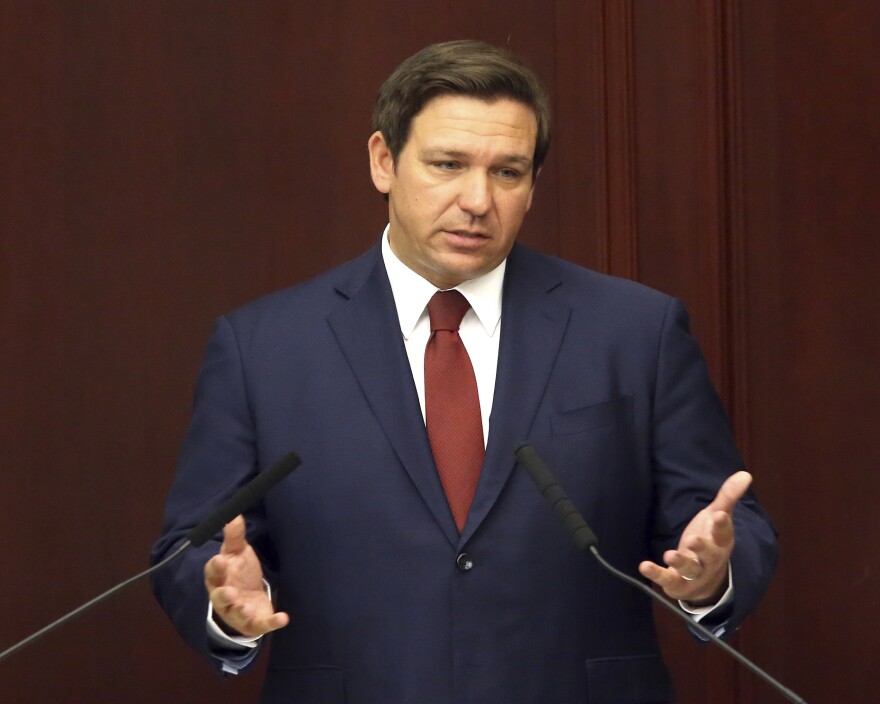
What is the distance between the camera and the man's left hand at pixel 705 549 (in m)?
1.63

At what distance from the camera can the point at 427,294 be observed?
2029 mm

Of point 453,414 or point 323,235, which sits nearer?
point 453,414

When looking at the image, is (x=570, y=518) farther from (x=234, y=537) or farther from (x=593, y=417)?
(x=593, y=417)

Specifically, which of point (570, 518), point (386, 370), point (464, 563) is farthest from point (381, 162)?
point (570, 518)

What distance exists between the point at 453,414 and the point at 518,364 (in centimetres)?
10

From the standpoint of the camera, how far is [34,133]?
2.54 m

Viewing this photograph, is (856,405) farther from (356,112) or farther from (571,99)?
(356,112)

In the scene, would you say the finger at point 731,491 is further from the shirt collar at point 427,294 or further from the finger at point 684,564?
the shirt collar at point 427,294

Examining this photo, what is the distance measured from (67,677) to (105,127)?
893 millimetres

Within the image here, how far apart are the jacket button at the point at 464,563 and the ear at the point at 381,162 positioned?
53cm

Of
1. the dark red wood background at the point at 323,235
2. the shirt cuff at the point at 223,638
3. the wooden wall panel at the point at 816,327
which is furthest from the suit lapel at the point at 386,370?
the wooden wall panel at the point at 816,327

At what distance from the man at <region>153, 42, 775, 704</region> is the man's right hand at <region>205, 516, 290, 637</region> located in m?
0.10

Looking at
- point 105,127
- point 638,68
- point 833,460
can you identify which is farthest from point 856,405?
point 105,127

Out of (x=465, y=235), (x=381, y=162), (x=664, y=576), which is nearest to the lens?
(x=664, y=576)
